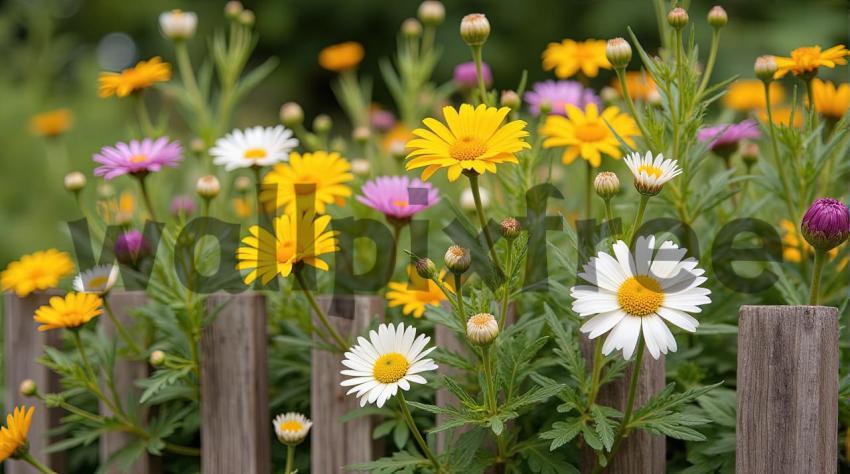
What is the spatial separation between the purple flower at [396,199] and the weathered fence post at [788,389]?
18.8 inches

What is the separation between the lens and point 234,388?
1.17 meters

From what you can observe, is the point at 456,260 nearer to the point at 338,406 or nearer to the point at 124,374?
the point at 338,406

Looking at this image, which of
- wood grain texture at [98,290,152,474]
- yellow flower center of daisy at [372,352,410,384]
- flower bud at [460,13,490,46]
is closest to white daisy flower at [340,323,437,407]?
yellow flower center of daisy at [372,352,410,384]

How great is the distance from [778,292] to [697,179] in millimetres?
211

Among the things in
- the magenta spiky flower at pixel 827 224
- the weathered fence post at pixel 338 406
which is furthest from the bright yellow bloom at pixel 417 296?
the magenta spiky flower at pixel 827 224

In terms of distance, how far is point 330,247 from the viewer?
1015 mm

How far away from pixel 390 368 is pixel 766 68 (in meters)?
0.61

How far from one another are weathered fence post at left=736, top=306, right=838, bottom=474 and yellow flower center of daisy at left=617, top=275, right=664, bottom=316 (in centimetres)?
13

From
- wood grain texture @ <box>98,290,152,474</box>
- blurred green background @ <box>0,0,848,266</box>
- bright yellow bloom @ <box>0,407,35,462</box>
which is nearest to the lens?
bright yellow bloom @ <box>0,407,35,462</box>

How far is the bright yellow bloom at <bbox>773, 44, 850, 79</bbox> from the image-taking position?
104cm

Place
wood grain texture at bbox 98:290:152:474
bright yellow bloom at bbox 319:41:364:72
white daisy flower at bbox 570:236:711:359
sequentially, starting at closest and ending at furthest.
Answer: white daisy flower at bbox 570:236:711:359 → wood grain texture at bbox 98:290:152:474 → bright yellow bloom at bbox 319:41:364:72

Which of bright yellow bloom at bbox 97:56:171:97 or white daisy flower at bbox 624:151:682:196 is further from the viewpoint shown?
bright yellow bloom at bbox 97:56:171:97

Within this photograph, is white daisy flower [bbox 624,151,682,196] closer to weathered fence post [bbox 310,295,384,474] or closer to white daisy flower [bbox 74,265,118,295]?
weathered fence post [bbox 310,295,384,474]

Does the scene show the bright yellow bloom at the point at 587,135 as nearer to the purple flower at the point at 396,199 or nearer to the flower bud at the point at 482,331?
the purple flower at the point at 396,199
